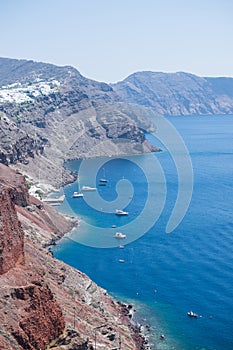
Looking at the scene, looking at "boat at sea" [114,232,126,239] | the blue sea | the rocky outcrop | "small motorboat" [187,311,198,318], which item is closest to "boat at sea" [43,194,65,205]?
the blue sea

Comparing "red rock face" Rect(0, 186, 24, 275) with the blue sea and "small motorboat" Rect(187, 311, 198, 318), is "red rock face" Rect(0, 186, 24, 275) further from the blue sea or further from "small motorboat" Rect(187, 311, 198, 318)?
"small motorboat" Rect(187, 311, 198, 318)

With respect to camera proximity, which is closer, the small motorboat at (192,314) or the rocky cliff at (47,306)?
the rocky cliff at (47,306)

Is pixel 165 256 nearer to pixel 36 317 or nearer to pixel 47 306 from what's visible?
pixel 47 306

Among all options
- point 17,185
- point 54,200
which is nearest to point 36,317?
point 17,185

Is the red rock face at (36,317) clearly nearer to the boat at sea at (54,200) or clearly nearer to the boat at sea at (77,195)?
the boat at sea at (54,200)

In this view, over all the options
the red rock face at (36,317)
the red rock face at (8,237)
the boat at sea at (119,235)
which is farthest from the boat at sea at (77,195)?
the red rock face at (36,317)

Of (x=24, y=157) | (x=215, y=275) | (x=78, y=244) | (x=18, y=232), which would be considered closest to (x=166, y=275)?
(x=215, y=275)

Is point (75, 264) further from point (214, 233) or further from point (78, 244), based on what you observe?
point (214, 233)
